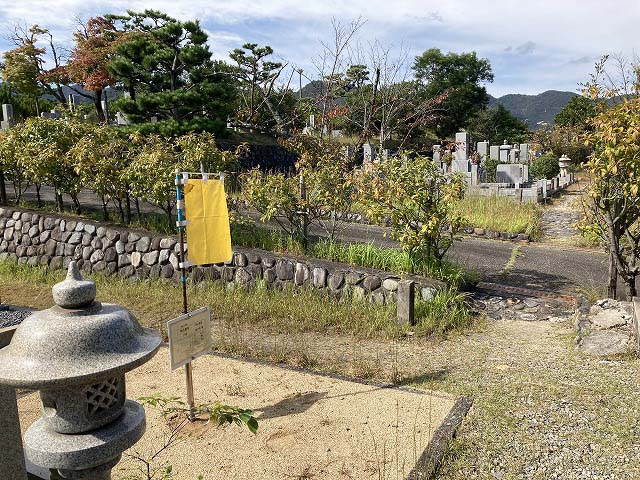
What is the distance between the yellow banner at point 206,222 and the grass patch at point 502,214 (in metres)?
8.68

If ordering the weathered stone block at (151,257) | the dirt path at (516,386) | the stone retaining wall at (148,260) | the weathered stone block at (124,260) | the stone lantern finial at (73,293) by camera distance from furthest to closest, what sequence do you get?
the weathered stone block at (124,260) → the weathered stone block at (151,257) → the stone retaining wall at (148,260) → the dirt path at (516,386) → the stone lantern finial at (73,293)

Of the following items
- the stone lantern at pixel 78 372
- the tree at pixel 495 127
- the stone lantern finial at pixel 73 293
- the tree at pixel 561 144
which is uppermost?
the tree at pixel 495 127

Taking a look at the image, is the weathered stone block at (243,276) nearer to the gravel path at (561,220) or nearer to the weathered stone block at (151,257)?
the weathered stone block at (151,257)

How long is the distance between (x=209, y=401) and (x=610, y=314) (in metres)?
4.72

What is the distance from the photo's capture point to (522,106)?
172m

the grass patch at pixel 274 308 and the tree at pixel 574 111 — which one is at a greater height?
the tree at pixel 574 111

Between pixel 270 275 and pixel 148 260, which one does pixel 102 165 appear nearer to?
pixel 148 260

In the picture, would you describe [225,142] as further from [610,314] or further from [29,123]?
[610,314]

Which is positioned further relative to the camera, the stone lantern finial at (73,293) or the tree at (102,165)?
the tree at (102,165)

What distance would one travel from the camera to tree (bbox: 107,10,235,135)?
19453 mm

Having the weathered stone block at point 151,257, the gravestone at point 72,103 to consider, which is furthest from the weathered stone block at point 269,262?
the gravestone at point 72,103

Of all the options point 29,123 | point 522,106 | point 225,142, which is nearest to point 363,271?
point 29,123

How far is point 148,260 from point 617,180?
24.7 ft

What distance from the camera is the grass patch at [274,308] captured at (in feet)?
21.7
